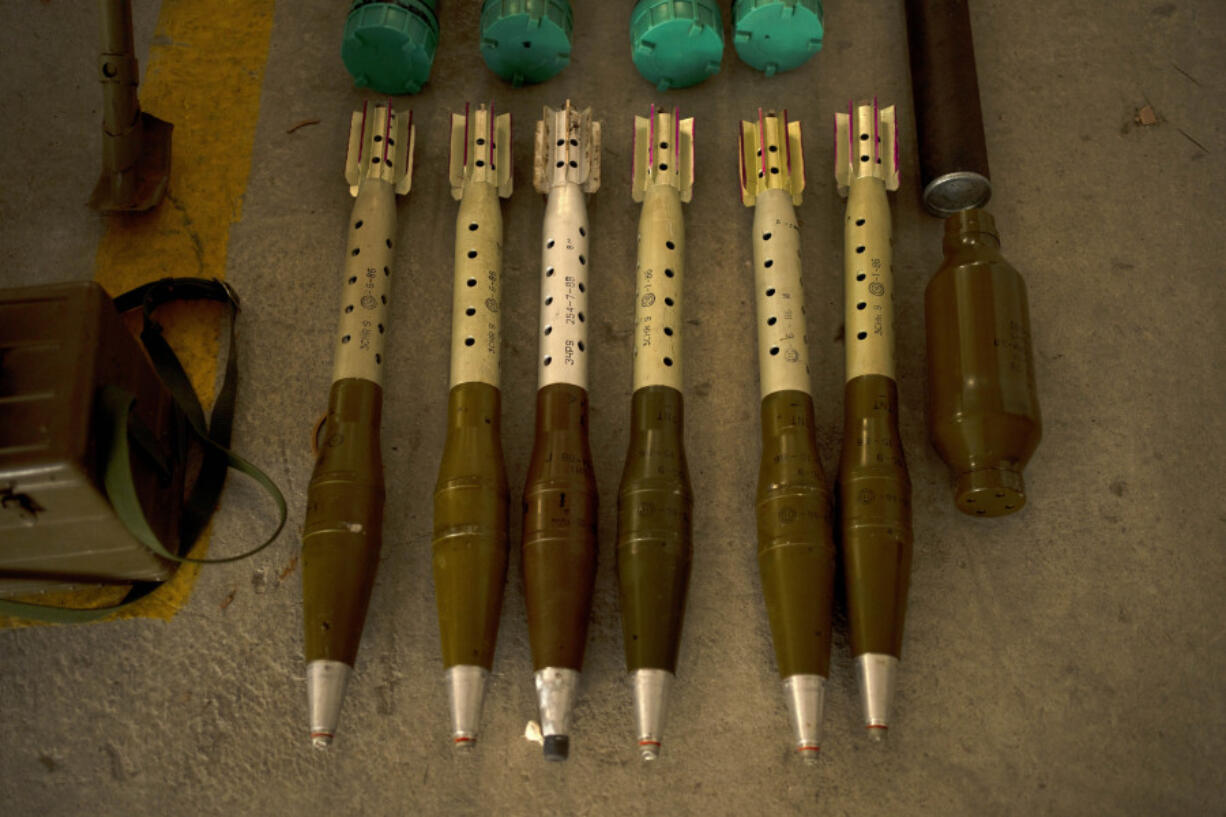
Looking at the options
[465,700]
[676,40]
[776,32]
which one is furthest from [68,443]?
[776,32]

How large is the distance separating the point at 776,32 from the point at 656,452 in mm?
927

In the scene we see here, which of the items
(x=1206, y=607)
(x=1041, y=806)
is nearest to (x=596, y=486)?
(x=1041, y=806)

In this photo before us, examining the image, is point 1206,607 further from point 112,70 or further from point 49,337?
point 112,70

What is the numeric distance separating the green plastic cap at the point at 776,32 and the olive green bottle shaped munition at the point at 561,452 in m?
0.37

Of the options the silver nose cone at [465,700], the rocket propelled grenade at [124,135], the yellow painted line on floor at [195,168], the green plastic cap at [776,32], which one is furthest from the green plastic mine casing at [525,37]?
the silver nose cone at [465,700]

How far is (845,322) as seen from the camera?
1.86 meters

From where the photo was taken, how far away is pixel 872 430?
1696mm

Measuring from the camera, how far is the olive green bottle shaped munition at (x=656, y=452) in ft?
5.18

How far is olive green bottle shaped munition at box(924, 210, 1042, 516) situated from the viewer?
5.40ft

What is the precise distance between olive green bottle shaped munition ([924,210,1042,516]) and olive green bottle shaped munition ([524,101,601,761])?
575mm

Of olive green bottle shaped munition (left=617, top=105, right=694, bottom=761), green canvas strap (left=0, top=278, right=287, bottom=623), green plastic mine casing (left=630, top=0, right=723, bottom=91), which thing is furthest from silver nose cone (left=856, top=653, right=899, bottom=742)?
green plastic mine casing (left=630, top=0, right=723, bottom=91)

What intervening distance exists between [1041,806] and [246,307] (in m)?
1.57

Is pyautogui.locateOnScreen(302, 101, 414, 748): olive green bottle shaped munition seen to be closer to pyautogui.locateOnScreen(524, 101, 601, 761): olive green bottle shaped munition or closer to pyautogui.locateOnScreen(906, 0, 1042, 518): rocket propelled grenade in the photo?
pyautogui.locateOnScreen(524, 101, 601, 761): olive green bottle shaped munition

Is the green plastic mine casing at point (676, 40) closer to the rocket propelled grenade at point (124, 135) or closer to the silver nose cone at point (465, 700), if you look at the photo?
the rocket propelled grenade at point (124, 135)
